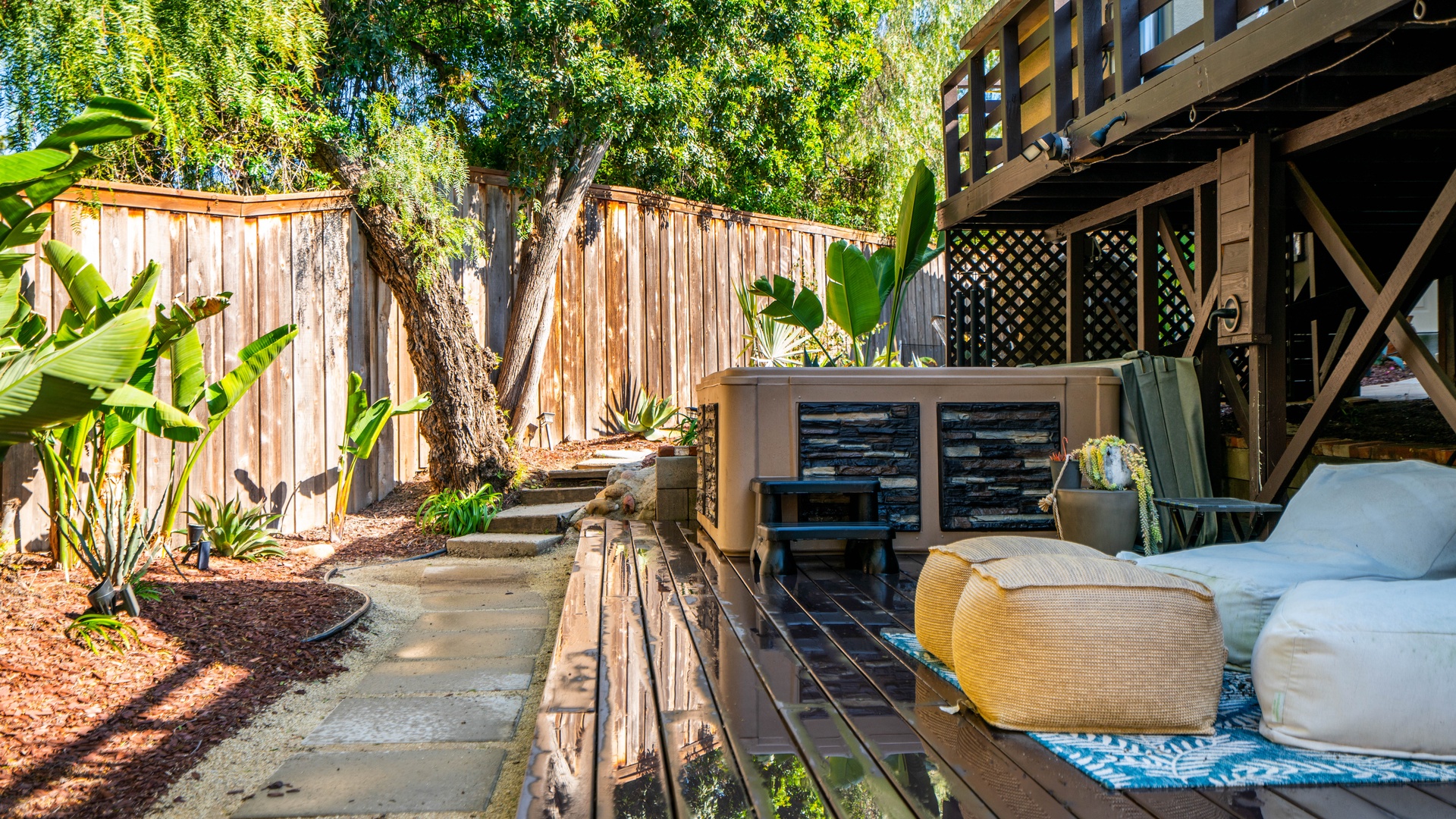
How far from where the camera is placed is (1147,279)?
5863 mm

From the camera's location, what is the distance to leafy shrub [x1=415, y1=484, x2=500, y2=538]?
22.1 ft

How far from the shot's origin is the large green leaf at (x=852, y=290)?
17.8 feet

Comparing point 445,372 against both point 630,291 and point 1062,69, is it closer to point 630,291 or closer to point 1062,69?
point 630,291

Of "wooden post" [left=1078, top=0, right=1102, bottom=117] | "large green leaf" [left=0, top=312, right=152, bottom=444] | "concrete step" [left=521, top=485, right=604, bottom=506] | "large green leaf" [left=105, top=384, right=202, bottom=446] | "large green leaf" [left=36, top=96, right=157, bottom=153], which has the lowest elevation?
"concrete step" [left=521, top=485, right=604, bottom=506]

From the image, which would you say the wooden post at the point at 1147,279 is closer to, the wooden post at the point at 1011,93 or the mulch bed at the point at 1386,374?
the wooden post at the point at 1011,93

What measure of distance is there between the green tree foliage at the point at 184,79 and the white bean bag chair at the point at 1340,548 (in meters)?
6.23

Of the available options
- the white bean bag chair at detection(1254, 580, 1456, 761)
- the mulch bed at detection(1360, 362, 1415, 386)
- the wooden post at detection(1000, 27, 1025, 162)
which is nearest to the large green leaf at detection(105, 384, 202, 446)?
the white bean bag chair at detection(1254, 580, 1456, 761)

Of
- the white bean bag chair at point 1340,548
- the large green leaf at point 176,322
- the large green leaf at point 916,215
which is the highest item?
the large green leaf at point 916,215

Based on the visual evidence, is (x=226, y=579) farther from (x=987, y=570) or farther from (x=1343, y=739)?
(x=1343, y=739)

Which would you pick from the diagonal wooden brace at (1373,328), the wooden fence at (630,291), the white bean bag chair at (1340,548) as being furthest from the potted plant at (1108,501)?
the wooden fence at (630,291)

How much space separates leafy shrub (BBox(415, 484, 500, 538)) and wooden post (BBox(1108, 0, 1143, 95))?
4.95 metres

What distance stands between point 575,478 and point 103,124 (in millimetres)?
5341

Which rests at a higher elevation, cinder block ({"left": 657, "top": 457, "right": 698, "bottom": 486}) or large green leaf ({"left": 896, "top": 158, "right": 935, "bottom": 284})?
large green leaf ({"left": 896, "top": 158, "right": 935, "bottom": 284})

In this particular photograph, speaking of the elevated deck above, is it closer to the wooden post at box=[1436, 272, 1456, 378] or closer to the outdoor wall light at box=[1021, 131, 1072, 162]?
the outdoor wall light at box=[1021, 131, 1072, 162]
